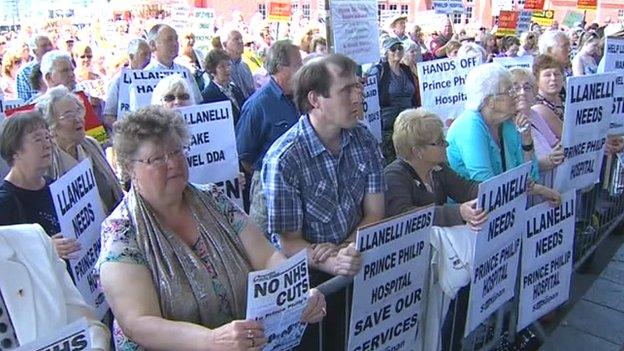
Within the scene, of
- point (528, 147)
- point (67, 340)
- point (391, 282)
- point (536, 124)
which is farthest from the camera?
point (536, 124)

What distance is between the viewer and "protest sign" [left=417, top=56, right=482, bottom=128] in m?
7.16

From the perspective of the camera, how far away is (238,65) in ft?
28.1

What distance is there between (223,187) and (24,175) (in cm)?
150

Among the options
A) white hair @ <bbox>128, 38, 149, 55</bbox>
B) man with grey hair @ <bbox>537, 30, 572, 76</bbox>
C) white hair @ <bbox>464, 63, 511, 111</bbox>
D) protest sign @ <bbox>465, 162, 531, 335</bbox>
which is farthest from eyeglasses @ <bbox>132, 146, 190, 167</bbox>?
man with grey hair @ <bbox>537, 30, 572, 76</bbox>

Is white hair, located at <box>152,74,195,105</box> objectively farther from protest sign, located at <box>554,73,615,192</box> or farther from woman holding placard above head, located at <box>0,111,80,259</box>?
protest sign, located at <box>554,73,615,192</box>

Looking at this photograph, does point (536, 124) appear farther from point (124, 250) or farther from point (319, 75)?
point (124, 250)

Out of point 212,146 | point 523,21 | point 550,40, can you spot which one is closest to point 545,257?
point 212,146

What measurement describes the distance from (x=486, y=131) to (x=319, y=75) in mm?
1330

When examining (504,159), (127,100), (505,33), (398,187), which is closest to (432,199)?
(398,187)

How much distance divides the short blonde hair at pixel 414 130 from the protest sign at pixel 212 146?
1437mm

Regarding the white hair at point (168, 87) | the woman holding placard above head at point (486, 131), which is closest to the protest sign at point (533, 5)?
the woman holding placard above head at point (486, 131)

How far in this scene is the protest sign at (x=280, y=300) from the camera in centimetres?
220

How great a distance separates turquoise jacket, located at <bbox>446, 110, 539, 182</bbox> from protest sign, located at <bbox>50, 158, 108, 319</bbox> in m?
2.20

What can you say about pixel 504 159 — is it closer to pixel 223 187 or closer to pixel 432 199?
pixel 432 199
